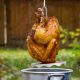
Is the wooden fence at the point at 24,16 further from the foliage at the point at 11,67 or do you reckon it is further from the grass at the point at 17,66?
the foliage at the point at 11,67

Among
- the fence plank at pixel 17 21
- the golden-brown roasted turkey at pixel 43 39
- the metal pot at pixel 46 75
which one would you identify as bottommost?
the fence plank at pixel 17 21

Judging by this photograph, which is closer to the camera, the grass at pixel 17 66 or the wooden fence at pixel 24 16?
the grass at pixel 17 66

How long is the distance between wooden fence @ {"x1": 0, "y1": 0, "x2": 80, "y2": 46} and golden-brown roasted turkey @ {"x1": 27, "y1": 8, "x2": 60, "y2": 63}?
1085cm

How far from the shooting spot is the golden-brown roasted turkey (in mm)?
5465

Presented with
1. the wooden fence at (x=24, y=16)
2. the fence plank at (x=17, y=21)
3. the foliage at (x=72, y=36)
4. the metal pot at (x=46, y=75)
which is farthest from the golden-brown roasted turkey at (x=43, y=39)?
the fence plank at (x=17, y=21)

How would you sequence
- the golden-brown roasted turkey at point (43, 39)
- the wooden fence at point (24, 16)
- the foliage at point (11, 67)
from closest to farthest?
1. the golden-brown roasted turkey at point (43, 39)
2. the foliage at point (11, 67)
3. the wooden fence at point (24, 16)

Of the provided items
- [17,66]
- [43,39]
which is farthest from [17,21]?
[43,39]

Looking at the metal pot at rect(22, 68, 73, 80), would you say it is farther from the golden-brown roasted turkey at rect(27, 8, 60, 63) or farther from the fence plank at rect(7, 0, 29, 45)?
the fence plank at rect(7, 0, 29, 45)

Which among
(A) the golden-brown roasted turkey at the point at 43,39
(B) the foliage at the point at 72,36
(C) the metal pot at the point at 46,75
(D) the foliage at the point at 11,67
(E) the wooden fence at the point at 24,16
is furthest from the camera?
(E) the wooden fence at the point at 24,16

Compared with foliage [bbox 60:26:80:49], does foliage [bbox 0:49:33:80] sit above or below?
below

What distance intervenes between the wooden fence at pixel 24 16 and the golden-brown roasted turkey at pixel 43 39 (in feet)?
35.6

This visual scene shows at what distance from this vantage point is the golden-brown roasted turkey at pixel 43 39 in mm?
5465

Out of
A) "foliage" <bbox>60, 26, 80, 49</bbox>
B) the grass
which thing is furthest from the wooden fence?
the grass

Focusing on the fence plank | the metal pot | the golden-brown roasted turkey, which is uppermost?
the golden-brown roasted turkey
